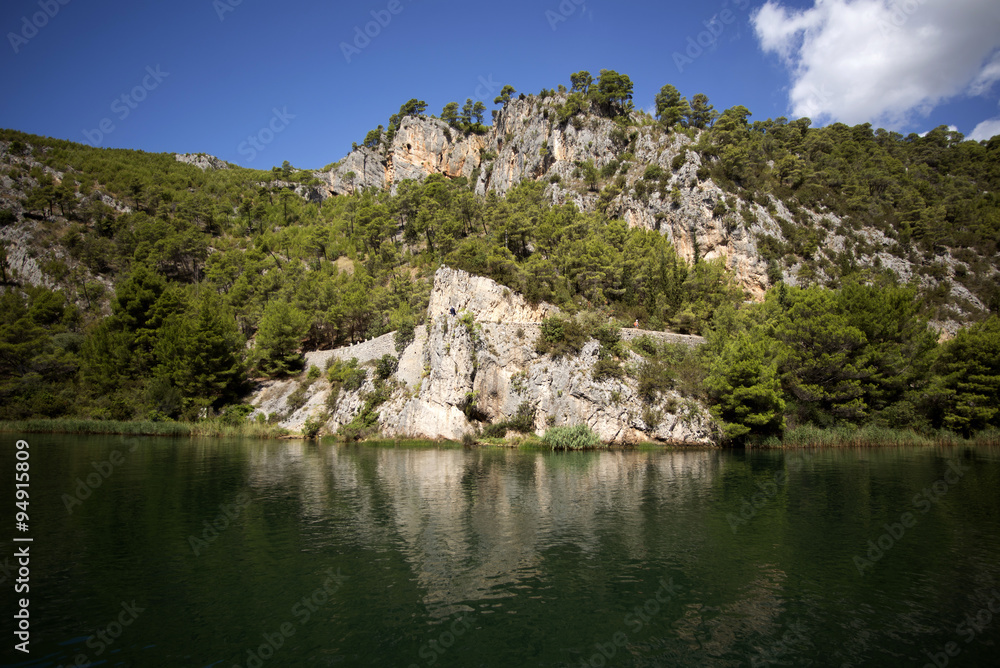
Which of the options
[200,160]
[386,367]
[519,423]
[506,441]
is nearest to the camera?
[506,441]

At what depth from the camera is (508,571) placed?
13.4 m

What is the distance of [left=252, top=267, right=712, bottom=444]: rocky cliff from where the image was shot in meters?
43.1

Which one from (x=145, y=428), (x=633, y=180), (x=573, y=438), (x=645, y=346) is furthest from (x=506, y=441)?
(x=633, y=180)

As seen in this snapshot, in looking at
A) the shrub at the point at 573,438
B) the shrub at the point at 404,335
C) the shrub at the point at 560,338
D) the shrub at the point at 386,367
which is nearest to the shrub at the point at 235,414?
the shrub at the point at 386,367

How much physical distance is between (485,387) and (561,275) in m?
20.1

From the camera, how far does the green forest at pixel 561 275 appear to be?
1679 inches

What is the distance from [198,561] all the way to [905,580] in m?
18.9

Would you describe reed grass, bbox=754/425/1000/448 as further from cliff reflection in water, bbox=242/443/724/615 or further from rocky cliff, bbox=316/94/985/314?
rocky cliff, bbox=316/94/985/314

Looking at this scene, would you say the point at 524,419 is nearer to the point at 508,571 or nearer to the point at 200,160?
the point at 508,571

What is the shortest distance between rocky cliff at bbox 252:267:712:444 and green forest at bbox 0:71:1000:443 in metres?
2.33

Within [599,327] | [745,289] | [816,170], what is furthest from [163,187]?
[816,170]

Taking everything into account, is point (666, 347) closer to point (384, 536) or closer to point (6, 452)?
point (384, 536)

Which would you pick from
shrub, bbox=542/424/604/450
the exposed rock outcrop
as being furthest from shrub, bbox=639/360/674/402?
the exposed rock outcrop

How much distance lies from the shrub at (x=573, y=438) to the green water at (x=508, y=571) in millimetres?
15103
